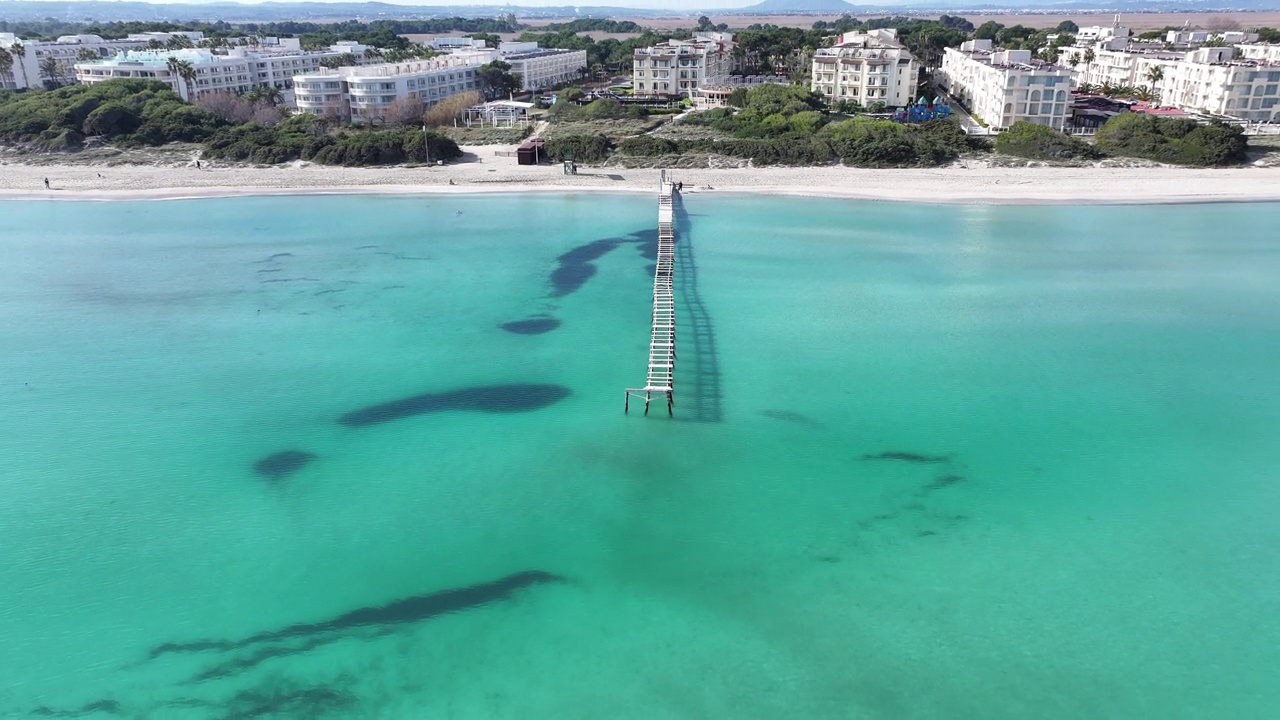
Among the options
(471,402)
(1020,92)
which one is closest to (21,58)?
(471,402)

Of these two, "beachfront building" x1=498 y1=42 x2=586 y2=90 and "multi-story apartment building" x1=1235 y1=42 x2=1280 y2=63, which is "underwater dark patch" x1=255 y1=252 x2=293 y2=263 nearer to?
"beachfront building" x1=498 y1=42 x2=586 y2=90

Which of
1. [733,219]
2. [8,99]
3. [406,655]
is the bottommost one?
[406,655]

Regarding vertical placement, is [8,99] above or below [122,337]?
above

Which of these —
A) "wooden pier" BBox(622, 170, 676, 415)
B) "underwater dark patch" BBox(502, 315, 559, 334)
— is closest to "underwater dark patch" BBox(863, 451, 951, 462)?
"wooden pier" BBox(622, 170, 676, 415)

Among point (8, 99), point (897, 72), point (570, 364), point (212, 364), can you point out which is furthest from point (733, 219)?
point (8, 99)

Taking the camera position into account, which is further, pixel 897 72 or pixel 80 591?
pixel 897 72

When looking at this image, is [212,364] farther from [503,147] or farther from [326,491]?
[503,147]

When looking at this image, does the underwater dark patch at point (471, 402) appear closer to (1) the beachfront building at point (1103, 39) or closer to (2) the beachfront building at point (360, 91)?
(2) the beachfront building at point (360, 91)
